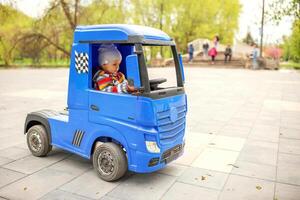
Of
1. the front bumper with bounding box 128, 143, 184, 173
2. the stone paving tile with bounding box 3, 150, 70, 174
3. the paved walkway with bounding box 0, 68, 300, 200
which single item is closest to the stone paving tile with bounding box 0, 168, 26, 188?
the paved walkway with bounding box 0, 68, 300, 200

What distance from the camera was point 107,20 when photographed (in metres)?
34.4

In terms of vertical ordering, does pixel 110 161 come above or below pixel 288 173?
above

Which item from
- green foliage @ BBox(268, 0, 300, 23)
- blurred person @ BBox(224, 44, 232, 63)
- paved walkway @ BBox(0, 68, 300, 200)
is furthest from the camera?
blurred person @ BBox(224, 44, 232, 63)

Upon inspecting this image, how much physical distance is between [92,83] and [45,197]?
1.67 metres

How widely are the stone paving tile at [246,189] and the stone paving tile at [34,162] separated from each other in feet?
9.05

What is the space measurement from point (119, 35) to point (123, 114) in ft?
3.39

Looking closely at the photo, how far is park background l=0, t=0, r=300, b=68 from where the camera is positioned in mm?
27931

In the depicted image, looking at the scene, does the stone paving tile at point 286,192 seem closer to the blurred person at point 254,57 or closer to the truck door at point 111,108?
the truck door at point 111,108

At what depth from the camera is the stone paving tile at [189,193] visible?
4.18 meters

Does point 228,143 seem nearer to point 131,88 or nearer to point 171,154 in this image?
point 171,154

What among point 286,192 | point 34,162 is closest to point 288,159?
point 286,192

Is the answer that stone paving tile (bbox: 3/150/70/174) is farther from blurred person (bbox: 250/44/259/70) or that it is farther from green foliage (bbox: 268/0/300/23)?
blurred person (bbox: 250/44/259/70)

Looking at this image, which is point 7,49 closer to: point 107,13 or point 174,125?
point 107,13

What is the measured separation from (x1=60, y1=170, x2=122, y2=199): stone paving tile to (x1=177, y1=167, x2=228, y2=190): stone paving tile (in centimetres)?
103
